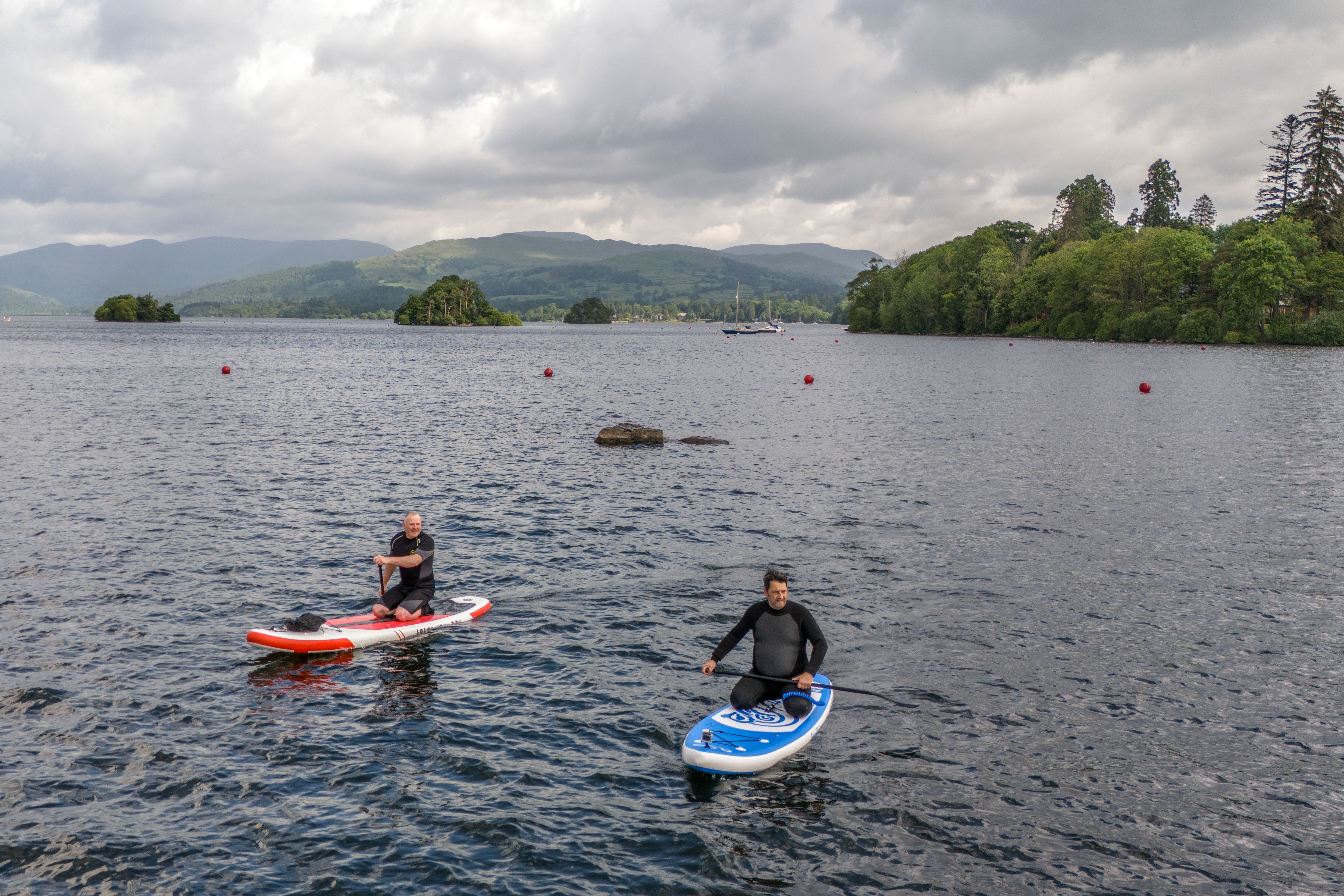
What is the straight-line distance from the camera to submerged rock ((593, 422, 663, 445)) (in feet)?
144

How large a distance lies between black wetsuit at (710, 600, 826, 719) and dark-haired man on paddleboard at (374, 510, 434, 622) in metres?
7.29

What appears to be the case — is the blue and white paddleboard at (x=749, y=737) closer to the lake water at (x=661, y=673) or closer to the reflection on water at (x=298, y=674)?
the lake water at (x=661, y=673)

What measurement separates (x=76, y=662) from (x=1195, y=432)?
51.9 metres

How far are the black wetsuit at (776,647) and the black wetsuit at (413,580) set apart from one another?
7.31 meters

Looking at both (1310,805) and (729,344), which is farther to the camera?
(729,344)

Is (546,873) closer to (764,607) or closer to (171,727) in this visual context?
(764,607)

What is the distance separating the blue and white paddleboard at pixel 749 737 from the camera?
13141 millimetres

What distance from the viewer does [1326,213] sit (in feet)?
455

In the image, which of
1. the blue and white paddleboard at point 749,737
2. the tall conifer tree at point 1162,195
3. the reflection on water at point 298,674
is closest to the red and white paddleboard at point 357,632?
the reflection on water at point 298,674

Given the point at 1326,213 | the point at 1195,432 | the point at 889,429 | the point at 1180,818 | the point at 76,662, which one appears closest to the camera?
the point at 1180,818

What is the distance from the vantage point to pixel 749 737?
13.7 meters

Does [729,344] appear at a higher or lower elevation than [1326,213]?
lower

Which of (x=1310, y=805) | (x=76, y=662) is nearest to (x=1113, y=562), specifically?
(x=1310, y=805)

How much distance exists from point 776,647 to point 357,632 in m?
8.72
